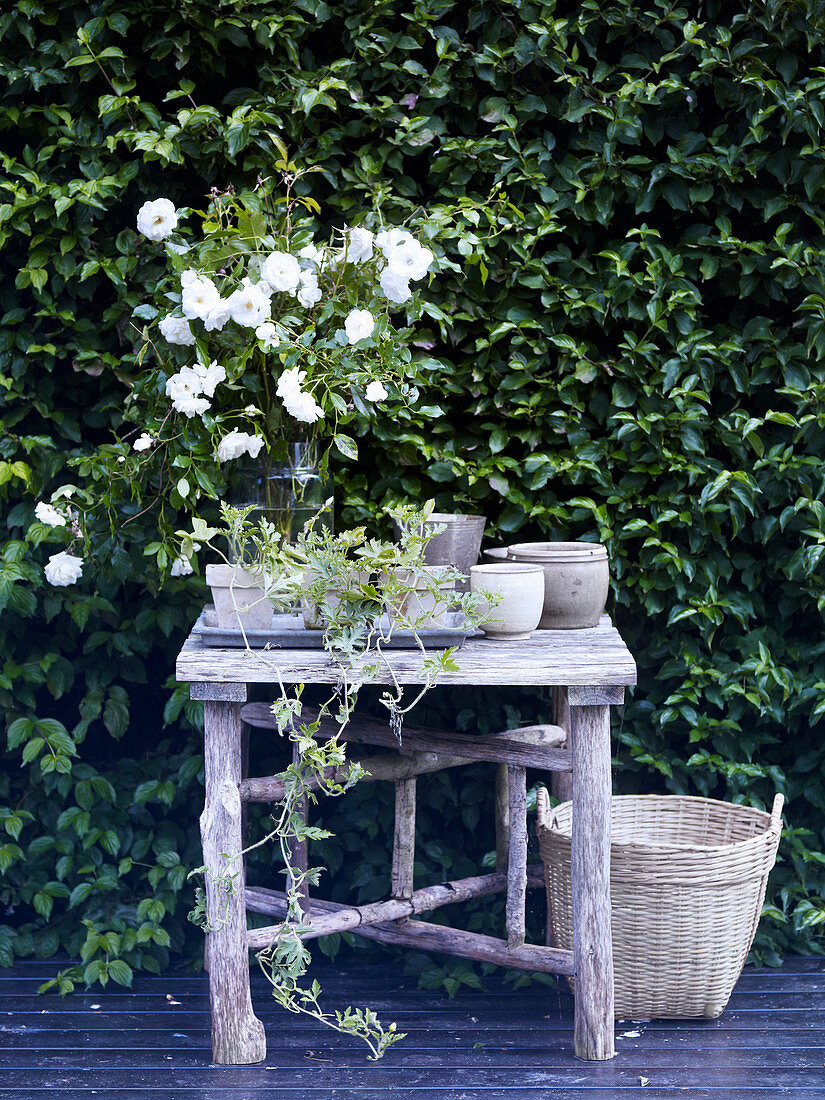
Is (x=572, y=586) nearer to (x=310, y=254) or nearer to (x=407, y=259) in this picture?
(x=407, y=259)

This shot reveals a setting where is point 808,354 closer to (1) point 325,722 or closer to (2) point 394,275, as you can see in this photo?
(2) point 394,275

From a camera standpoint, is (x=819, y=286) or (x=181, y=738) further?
(x=181, y=738)

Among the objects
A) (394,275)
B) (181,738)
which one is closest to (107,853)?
(181,738)

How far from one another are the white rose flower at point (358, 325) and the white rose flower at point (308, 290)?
0.11 metres

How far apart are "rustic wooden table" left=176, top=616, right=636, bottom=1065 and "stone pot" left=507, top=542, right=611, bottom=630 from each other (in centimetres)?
3

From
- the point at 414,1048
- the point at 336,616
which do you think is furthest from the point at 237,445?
the point at 414,1048

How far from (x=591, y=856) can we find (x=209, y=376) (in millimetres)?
1114

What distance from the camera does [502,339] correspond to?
2564mm

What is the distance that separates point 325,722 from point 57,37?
1677mm

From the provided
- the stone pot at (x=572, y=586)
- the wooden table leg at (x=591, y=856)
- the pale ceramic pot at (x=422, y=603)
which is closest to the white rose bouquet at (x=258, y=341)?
the pale ceramic pot at (x=422, y=603)

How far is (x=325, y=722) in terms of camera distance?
8.00 ft

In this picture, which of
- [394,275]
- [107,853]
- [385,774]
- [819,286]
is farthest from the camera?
[107,853]

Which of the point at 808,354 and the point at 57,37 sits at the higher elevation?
the point at 57,37

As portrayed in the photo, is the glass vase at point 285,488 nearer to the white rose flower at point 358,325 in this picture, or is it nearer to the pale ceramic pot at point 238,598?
the pale ceramic pot at point 238,598
